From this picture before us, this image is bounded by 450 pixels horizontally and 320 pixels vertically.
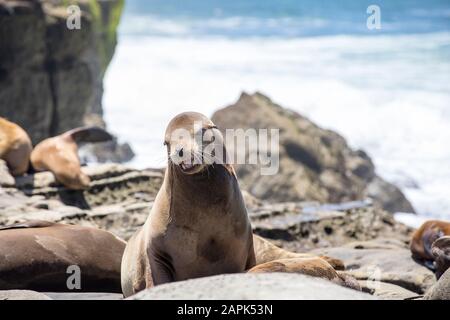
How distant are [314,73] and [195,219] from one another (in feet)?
111

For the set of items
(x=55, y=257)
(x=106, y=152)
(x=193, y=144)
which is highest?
(x=193, y=144)

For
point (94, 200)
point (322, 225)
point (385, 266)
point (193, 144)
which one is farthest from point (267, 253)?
point (94, 200)

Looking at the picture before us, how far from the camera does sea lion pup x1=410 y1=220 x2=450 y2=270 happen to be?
6691 millimetres

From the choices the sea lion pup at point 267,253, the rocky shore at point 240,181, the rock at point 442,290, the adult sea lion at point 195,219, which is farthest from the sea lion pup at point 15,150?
the rock at point 442,290

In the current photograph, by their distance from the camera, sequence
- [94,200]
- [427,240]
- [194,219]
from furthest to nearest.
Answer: [94,200], [427,240], [194,219]

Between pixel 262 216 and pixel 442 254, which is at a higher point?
pixel 442 254

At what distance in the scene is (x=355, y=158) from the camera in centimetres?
1778

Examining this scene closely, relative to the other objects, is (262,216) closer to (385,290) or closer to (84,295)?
(385,290)

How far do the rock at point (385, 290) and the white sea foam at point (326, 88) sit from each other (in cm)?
1431

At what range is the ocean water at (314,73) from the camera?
1089 inches

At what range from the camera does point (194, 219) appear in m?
4.26

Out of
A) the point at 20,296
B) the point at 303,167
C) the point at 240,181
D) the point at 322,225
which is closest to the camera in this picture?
the point at 20,296

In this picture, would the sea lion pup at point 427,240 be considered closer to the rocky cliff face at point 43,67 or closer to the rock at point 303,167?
the rock at point 303,167
